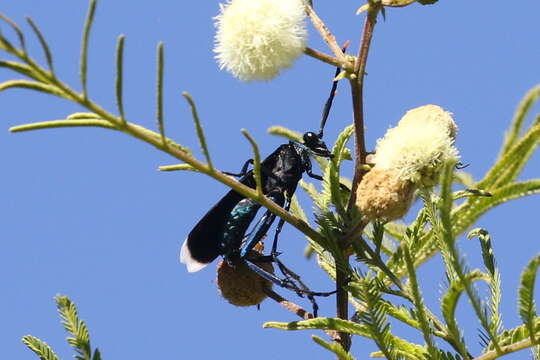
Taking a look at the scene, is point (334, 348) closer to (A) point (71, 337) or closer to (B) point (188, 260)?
(A) point (71, 337)

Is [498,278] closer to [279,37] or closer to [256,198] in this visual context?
[256,198]

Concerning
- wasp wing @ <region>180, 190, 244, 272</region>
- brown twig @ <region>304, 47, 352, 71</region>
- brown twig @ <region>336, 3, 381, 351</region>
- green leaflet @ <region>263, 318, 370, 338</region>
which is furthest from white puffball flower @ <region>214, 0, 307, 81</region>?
wasp wing @ <region>180, 190, 244, 272</region>

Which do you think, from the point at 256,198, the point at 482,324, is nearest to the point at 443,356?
the point at 482,324

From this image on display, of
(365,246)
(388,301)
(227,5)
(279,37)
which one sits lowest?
(388,301)

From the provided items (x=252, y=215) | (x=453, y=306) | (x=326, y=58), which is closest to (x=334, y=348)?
(x=453, y=306)

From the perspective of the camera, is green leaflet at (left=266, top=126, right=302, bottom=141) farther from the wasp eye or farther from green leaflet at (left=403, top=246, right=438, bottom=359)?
green leaflet at (left=403, top=246, right=438, bottom=359)
